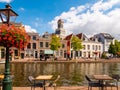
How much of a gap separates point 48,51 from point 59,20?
25437 mm

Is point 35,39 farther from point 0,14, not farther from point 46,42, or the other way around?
point 0,14

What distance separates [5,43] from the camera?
36.2 ft

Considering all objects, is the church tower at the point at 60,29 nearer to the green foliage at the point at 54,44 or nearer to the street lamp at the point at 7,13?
the green foliage at the point at 54,44

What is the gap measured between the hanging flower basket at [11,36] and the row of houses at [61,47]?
172 feet

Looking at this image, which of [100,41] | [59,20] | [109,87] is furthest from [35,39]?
[109,87]

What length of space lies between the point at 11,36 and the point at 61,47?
2802 inches

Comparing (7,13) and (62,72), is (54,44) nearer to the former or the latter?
(62,72)

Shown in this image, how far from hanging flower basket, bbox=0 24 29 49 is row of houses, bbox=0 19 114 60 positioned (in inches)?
2061

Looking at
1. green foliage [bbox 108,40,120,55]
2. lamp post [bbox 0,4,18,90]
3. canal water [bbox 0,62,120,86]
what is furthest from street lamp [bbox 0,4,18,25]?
green foliage [bbox 108,40,120,55]

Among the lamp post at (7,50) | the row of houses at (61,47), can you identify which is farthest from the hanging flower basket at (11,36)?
the row of houses at (61,47)

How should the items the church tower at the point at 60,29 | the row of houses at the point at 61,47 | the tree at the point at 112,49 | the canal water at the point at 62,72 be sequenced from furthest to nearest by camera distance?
the church tower at the point at 60,29, the tree at the point at 112,49, the row of houses at the point at 61,47, the canal water at the point at 62,72

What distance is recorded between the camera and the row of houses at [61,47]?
2933 inches

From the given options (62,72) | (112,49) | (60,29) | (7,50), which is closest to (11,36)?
(7,50)

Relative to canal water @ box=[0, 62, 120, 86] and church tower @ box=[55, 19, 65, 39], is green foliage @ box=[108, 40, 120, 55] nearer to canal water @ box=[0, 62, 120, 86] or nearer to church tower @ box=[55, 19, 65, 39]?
church tower @ box=[55, 19, 65, 39]
